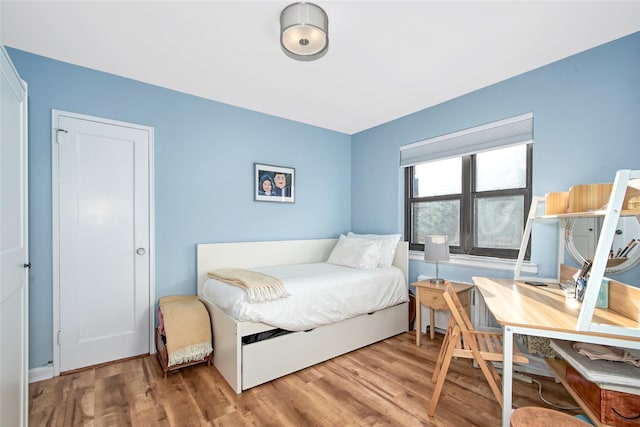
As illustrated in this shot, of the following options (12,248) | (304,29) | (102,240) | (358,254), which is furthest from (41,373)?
(304,29)

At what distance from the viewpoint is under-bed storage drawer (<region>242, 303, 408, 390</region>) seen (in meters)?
2.10

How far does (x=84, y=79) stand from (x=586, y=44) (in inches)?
152

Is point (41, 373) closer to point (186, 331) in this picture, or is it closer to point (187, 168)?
point (186, 331)

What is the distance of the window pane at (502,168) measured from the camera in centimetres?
268

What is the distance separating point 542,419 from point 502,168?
2253 millimetres

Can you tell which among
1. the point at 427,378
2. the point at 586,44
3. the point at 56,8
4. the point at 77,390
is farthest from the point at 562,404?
the point at 56,8

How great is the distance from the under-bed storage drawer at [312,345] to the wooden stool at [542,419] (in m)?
1.50

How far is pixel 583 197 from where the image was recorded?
188 cm

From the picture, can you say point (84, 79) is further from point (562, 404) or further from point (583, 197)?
point (562, 404)

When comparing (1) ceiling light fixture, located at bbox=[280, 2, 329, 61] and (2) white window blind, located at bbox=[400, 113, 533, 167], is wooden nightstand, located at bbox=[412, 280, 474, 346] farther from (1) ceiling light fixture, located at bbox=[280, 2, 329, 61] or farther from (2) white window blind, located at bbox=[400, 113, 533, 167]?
(1) ceiling light fixture, located at bbox=[280, 2, 329, 61]

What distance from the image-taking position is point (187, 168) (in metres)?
2.88

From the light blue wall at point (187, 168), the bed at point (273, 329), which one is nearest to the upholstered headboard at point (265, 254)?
the bed at point (273, 329)

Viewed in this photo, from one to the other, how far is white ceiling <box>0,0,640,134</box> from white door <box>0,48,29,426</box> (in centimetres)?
70

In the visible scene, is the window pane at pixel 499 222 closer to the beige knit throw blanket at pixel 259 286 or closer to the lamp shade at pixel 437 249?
the lamp shade at pixel 437 249
